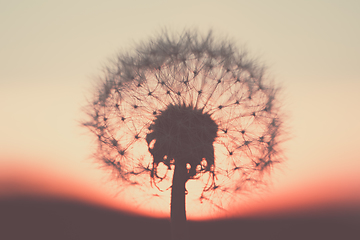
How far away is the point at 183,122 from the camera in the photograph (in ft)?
14.8

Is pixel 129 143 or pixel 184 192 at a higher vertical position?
pixel 129 143

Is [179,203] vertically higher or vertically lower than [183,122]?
lower

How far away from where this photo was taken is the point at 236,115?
474 cm

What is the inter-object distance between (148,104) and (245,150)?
1786 millimetres

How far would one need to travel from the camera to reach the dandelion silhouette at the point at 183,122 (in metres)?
4.59

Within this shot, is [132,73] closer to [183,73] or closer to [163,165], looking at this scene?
[183,73]

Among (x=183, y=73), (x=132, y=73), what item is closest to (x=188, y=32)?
(x=183, y=73)

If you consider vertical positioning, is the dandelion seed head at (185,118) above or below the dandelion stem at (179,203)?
above

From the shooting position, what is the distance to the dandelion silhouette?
459 centimetres

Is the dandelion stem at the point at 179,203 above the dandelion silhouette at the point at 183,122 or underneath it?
underneath

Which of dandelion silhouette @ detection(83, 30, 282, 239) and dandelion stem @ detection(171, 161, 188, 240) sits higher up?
dandelion silhouette @ detection(83, 30, 282, 239)

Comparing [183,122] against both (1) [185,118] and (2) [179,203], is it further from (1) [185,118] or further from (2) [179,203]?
(2) [179,203]

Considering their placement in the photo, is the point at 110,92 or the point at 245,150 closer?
the point at 245,150

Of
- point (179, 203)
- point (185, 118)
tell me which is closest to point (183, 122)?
point (185, 118)
